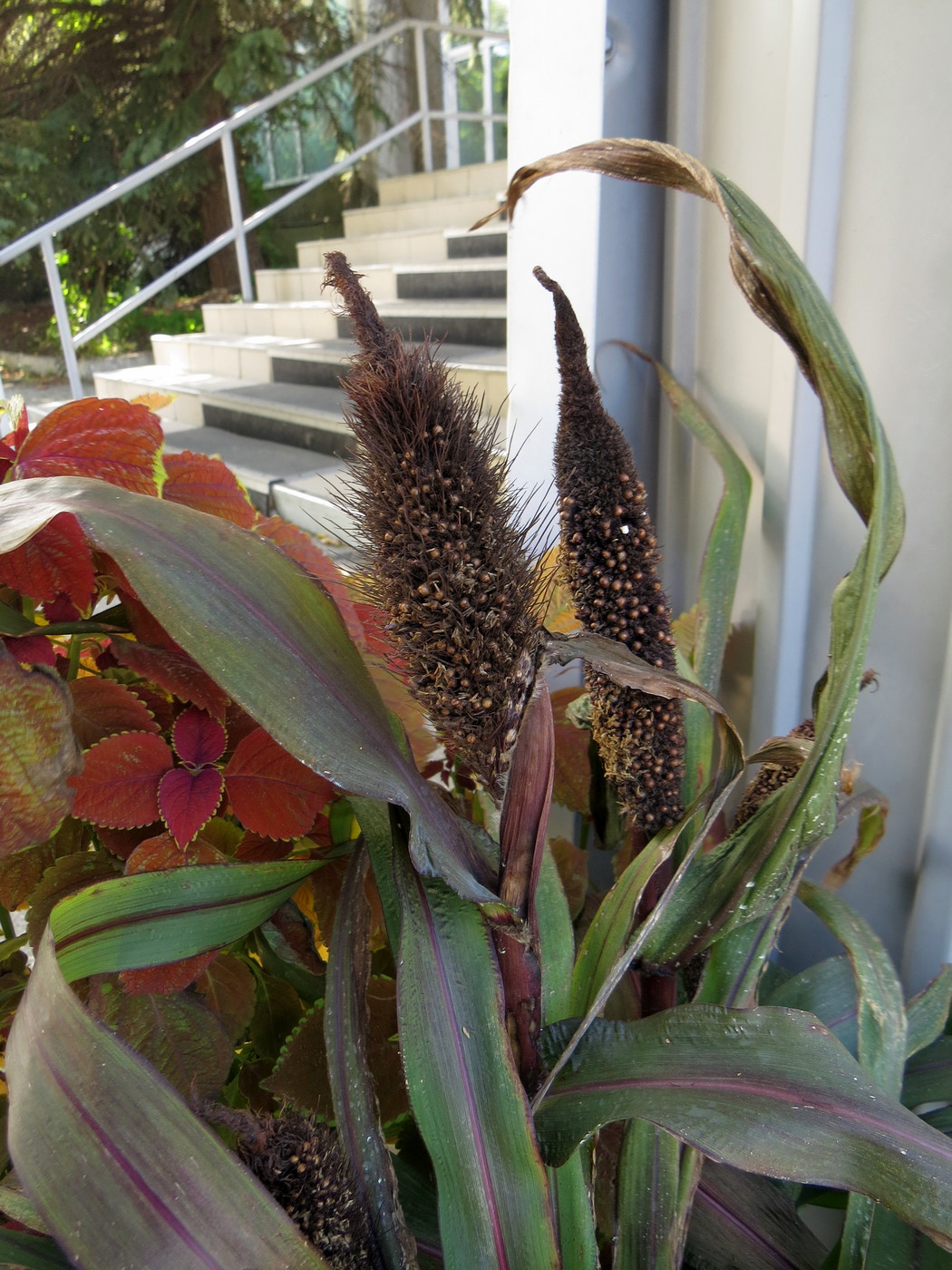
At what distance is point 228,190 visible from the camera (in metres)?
4.46

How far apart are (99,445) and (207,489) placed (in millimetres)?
79

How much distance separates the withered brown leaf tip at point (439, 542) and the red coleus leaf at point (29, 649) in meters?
0.19

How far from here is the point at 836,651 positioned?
0.42 meters

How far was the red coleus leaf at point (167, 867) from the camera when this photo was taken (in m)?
0.42

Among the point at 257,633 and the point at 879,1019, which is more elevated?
the point at 257,633

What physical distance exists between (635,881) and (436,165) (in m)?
6.77

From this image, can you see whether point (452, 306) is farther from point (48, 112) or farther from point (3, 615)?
point (48, 112)

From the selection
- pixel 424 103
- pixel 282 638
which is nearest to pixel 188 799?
pixel 282 638

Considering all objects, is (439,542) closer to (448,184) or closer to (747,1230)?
(747,1230)

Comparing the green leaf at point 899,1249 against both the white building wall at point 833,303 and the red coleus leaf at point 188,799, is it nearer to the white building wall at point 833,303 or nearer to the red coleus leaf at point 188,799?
the white building wall at point 833,303

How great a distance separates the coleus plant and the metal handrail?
2.88m

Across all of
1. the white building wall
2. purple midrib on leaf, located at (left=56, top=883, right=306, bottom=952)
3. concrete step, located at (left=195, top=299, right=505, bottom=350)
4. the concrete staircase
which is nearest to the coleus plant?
purple midrib on leaf, located at (left=56, top=883, right=306, bottom=952)

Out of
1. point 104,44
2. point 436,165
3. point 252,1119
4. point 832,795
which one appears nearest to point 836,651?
point 832,795

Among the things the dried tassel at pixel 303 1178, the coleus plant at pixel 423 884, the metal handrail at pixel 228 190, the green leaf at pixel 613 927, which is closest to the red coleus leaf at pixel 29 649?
the coleus plant at pixel 423 884
